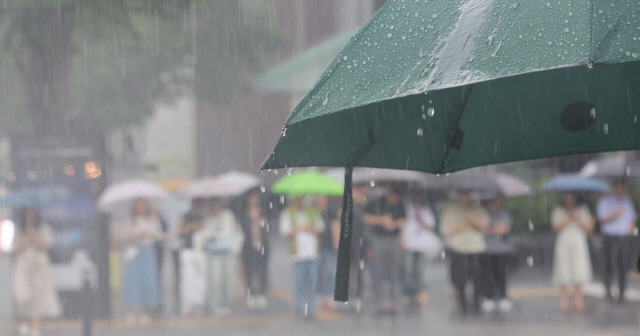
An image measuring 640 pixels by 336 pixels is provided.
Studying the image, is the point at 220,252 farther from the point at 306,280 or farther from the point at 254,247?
the point at 306,280

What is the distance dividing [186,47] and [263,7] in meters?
2.41

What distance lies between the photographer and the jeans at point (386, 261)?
9836 millimetres

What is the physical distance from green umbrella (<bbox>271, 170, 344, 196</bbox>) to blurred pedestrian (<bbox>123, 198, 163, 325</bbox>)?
1.85 meters

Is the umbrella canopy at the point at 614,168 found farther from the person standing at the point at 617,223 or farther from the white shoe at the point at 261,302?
the white shoe at the point at 261,302

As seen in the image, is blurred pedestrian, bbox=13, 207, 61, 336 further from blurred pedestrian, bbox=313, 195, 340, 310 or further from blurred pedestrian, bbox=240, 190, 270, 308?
blurred pedestrian, bbox=313, 195, 340, 310

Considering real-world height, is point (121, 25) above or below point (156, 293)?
above

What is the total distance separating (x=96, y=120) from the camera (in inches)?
706

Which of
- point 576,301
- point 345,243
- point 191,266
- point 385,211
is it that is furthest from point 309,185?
point 345,243

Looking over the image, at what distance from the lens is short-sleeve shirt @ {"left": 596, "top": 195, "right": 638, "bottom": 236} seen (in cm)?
976

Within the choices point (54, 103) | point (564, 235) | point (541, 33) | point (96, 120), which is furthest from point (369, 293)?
point (541, 33)

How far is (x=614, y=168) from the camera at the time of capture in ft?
37.9

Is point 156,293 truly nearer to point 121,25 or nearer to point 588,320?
point 121,25

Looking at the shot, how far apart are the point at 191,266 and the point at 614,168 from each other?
7.02m

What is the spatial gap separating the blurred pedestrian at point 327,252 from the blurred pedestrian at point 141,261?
2309mm
